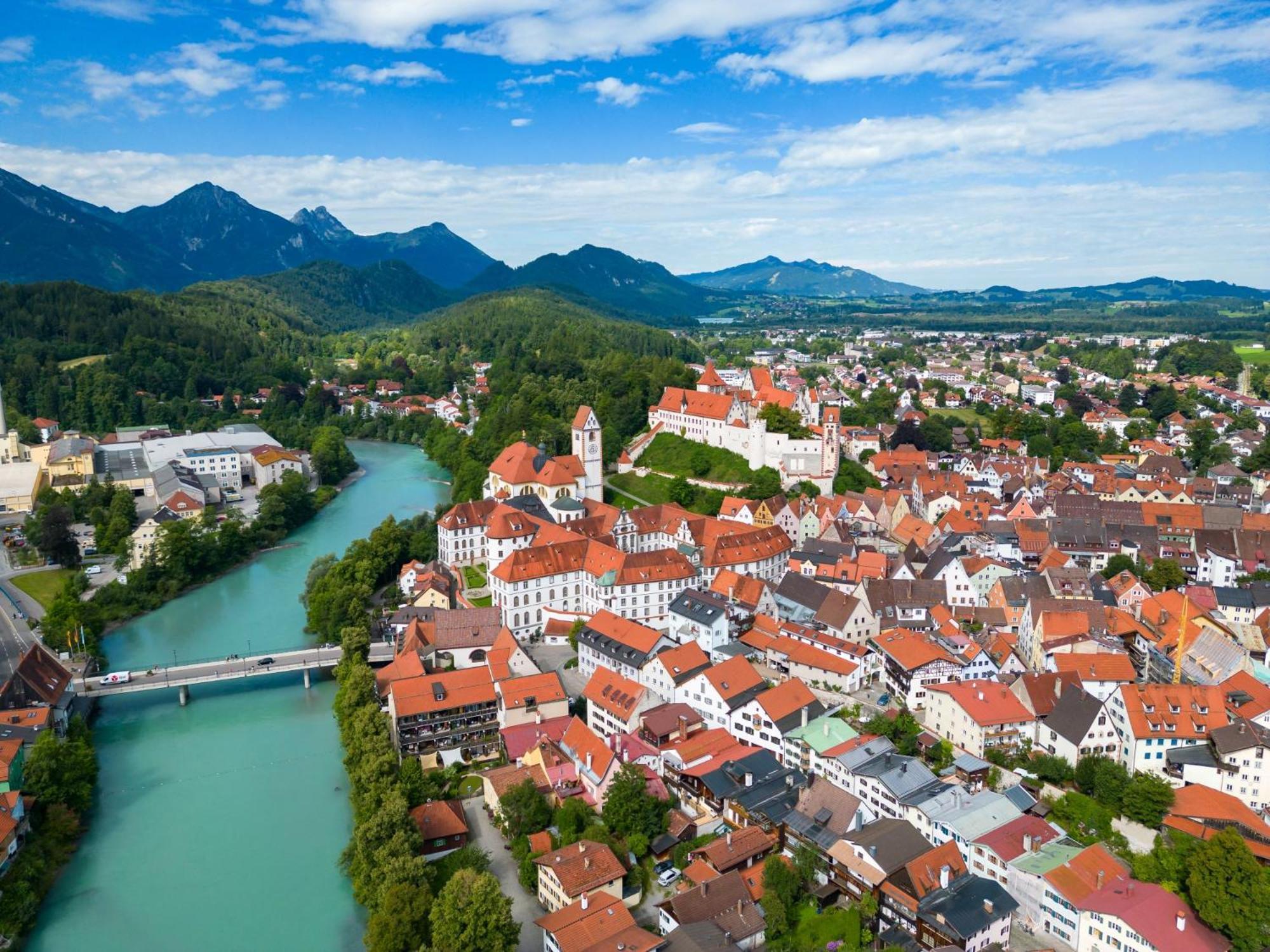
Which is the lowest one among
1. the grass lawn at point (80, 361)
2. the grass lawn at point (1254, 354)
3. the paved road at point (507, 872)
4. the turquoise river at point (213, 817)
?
the turquoise river at point (213, 817)

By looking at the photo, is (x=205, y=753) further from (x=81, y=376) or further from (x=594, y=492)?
(x=81, y=376)

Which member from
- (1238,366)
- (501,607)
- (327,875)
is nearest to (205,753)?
(327,875)

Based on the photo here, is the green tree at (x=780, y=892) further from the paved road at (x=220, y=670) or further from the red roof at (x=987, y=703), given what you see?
the paved road at (x=220, y=670)

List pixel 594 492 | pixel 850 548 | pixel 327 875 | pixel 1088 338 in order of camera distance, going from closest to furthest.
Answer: pixel 327 875 < pixel 850 548 < pixel 594 492 < pixel 1088 338

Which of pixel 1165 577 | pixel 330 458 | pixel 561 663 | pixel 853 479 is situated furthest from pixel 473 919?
pixel 330 458

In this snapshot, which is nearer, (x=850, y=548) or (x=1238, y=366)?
(x=850, y=548)

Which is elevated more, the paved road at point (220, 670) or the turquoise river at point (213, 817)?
the paved road at point (220, 670)

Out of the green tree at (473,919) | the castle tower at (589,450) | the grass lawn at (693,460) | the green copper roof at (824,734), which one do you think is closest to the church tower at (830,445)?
the grass lawn at (693,460)
